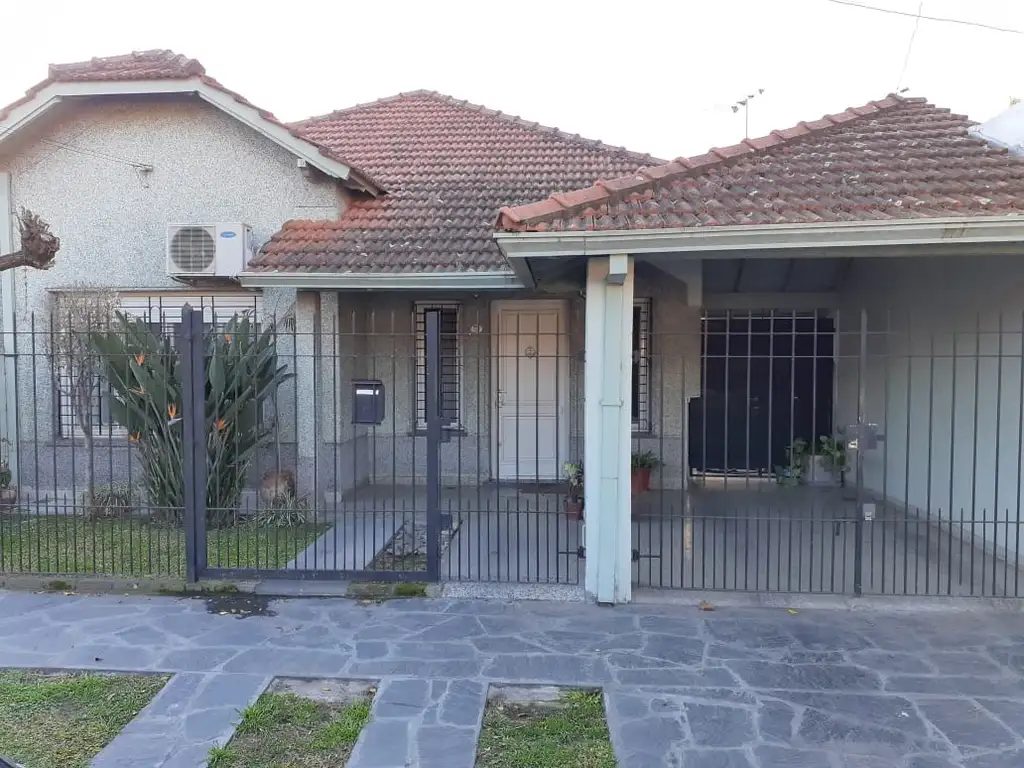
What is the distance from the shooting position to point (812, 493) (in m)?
9.77

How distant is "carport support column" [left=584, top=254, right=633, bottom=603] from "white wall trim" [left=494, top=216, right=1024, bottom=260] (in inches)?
14.1

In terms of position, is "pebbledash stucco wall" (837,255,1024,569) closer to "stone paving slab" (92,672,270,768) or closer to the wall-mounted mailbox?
the wall-mounted mailbox

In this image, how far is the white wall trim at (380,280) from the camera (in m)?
8.23

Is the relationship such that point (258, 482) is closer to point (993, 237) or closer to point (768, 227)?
point (768, 227)

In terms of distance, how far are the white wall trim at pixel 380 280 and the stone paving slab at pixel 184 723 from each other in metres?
4.66

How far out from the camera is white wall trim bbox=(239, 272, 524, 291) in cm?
823

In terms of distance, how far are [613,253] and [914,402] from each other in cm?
512

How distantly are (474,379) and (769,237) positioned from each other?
18.2ft

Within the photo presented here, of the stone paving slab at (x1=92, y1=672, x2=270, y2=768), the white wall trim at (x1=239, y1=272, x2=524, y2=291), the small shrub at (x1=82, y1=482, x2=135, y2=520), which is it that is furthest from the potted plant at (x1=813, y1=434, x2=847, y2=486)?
the small shrub at (x1=82, y1=482, x2=135, y2=520)

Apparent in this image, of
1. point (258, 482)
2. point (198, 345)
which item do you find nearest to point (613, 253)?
point (198, 345)

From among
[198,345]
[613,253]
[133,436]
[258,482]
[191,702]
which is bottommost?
[191,702]

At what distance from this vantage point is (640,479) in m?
9.46

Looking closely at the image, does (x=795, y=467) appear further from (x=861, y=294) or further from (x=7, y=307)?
(x=7, y=307)

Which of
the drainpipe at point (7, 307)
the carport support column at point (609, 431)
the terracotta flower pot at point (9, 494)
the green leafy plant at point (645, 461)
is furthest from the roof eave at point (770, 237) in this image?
the drainpipe at point (7, 307)
